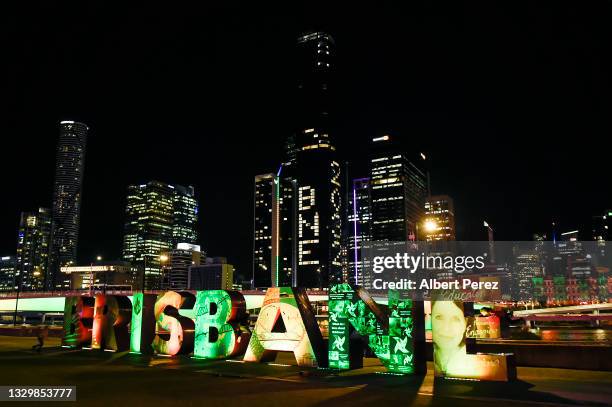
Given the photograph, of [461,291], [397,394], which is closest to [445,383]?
[397,394]

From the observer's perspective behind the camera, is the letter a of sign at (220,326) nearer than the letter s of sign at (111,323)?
Yes

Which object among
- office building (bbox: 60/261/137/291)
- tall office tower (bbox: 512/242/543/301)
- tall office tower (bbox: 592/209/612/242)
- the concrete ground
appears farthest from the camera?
office building (bbox: 60/261/137/291)

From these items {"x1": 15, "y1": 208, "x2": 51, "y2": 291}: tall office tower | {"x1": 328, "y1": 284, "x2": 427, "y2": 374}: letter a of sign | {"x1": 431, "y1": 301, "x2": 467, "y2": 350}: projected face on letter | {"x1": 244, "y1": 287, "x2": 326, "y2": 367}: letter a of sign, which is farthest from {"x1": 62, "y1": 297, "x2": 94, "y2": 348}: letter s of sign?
{"x1": 15, "y1": 208, "x2": 51, "y2": 291}: tall office tower

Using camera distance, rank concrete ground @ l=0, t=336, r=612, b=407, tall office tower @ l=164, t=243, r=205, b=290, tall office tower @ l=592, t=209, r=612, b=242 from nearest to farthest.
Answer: concrete ground @ l=0, t=336, r=612, b=407 → tall office tower @ l=592, t=209, r=612, b=242 → tall office tower @ l=164, t=243, r=205, b=290

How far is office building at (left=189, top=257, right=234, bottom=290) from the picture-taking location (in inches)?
7382

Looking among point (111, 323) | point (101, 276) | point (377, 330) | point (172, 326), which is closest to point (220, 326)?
point (172, 326)

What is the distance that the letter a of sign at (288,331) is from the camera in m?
18.2

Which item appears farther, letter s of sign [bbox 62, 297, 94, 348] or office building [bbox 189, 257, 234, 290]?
office building [bbox 189, 257, 234, 290]

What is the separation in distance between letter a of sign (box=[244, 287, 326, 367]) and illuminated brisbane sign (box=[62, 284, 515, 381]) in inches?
1.5

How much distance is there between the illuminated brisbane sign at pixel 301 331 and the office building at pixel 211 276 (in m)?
164

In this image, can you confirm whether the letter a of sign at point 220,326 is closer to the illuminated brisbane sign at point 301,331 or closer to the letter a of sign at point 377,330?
the illuminated brisbane sign at point 301,331

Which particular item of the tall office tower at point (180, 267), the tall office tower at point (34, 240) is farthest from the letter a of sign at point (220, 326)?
the tall office tower at point (34, 240)

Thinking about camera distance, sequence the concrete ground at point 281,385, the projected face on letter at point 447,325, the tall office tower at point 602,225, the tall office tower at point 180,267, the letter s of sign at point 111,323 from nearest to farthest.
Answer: the concrete ground at point 281,385
the projected face on letter at point 447,325
the letter s of sign at point 111,323
the tall office tower at point 602,225
the tall office tower at point 180,267

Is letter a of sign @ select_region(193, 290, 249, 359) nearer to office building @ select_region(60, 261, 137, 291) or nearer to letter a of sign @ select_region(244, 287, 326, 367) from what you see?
letter a of sign @ select_region(244, 287, 326, 367)
